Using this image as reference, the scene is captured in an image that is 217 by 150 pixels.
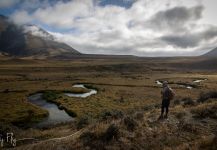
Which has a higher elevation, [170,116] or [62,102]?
[170,116]

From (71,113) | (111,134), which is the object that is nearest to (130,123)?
(111,134)

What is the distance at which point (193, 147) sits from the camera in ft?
37.3

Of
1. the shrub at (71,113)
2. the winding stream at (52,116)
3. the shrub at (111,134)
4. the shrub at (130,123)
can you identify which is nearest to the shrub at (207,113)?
the shrub at (130,123)

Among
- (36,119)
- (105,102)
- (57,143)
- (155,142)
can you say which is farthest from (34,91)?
(155,142)

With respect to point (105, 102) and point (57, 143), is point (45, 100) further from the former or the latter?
point (57, 143)

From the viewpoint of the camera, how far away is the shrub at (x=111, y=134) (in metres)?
13.5

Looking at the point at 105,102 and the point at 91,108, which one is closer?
the point at 91,108

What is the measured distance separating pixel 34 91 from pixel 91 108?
94.4ft

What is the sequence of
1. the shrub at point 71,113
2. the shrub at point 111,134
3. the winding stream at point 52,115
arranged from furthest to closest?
the shrub at point 71,113, the winding stream at point 52,115, the shrub at point 111,134

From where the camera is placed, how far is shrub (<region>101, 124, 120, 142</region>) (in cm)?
1349

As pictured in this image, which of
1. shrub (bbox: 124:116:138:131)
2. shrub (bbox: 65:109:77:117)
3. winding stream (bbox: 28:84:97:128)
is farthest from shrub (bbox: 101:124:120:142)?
shrub (bbox: 65:109:77:117)

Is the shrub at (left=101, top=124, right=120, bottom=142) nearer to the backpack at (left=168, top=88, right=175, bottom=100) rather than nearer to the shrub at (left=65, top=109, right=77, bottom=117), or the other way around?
the backpack at (left=168, top=88, right=175, bottom=100)

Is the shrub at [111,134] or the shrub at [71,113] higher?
the shrub at [111,134]

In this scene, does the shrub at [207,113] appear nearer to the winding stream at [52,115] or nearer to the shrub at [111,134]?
the shrub at [111,134]
